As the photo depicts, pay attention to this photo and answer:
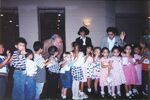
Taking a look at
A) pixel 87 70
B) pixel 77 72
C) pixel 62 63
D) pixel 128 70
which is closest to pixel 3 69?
pixel 62 63

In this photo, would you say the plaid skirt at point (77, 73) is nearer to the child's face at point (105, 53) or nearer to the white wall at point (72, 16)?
the child's face at point (105, 53)

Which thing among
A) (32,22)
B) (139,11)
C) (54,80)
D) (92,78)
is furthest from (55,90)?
(139,11)

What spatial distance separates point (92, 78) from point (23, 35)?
2.20m

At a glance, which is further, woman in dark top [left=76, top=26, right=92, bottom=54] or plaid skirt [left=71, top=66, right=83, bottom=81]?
woman in dark top [left=76, top=26, right=92, bottom=54]

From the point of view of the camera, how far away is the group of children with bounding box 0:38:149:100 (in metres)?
7.70

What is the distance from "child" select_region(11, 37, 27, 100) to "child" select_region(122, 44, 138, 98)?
218 centimetres

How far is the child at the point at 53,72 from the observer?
7949 millimetres

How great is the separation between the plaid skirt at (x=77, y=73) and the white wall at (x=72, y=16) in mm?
1246

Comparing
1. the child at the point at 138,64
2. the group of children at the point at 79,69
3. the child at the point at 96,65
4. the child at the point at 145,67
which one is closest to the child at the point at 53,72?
the group of children at the point at 79,69

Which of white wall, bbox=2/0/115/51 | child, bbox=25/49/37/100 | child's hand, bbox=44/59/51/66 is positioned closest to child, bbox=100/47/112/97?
child's hand, bbox=44/59/51/66

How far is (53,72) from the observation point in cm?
797

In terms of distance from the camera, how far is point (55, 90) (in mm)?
8117

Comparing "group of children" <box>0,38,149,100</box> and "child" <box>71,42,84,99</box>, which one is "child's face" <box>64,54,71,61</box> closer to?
"group of children" <box>0,38,149,100</box>

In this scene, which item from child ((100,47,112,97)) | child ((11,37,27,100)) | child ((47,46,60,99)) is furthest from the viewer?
child ((100,47,112,97))
